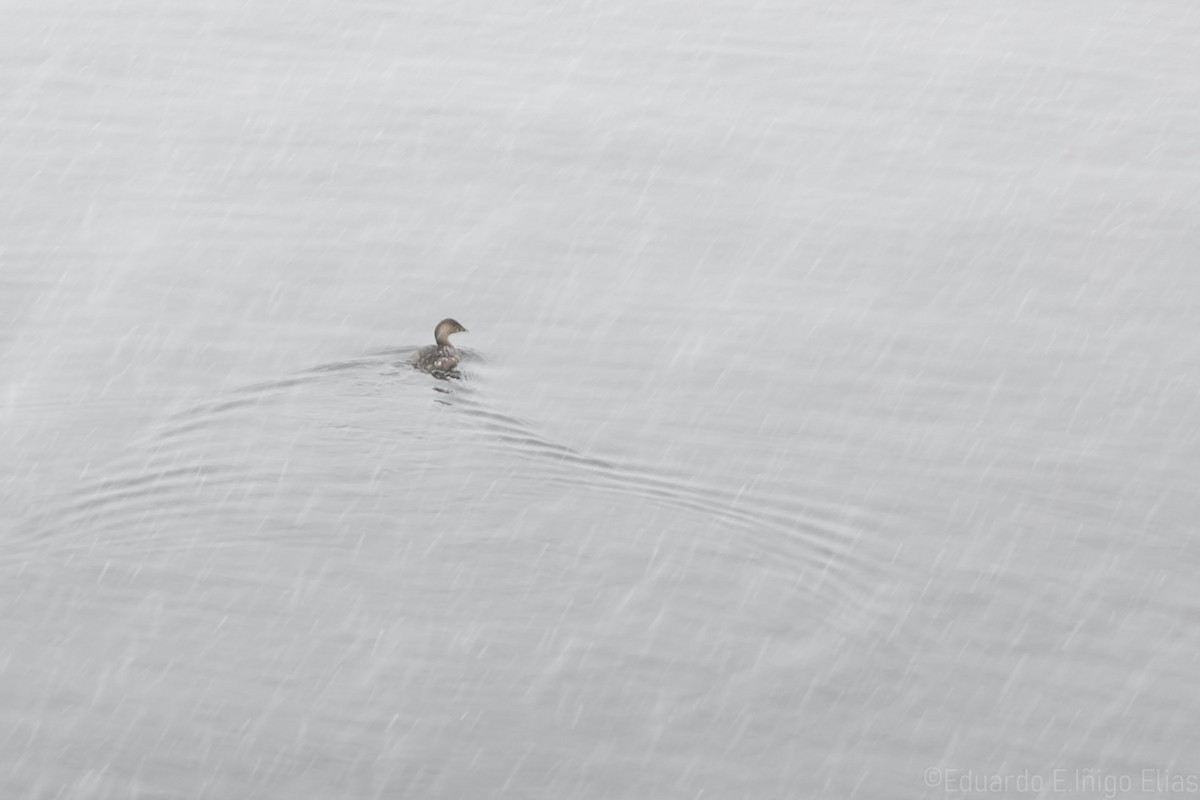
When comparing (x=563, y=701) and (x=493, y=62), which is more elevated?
(x=493, y=62)

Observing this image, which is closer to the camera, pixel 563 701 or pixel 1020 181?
pixel 563 701

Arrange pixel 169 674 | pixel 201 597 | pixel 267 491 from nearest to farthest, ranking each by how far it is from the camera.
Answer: pixel 169 674 → pixel 201 597 → pixel 267 491

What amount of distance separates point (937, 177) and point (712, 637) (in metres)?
10.3

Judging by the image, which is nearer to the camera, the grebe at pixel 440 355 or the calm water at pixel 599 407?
the calm water at pixel 599 407

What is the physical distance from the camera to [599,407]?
1703 cm

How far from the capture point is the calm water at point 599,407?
12539 mm

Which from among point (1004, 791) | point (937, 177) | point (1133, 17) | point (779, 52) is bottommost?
point (1004, 791)

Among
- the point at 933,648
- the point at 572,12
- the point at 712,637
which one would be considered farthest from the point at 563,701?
the point at 572,12

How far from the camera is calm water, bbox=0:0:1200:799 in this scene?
1254cm

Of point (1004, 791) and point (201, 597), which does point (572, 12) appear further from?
point (1004, 791)

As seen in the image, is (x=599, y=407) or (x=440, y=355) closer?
(x=599, y=407)

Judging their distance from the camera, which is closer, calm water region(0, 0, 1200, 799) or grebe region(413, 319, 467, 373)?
calm water region(0, 0, 1200, 799)

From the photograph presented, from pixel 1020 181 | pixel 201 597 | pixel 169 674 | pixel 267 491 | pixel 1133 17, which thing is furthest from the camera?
pixel 1133 17

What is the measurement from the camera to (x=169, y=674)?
42.5ft
